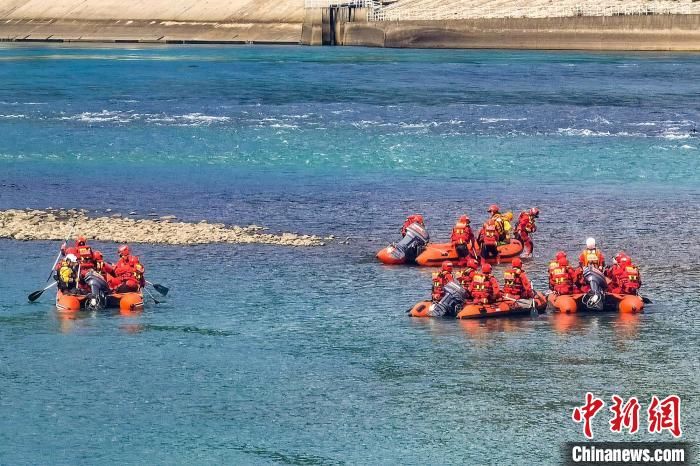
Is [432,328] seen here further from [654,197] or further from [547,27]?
[547,27]

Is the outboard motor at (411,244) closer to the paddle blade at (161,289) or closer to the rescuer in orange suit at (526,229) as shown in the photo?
the rescuer in orange suit at (526,229)

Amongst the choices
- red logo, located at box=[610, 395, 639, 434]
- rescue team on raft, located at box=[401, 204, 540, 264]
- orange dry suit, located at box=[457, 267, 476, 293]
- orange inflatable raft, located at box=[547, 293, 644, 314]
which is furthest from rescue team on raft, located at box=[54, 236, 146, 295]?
red logo, located at box=[610, 395, 639, 434]

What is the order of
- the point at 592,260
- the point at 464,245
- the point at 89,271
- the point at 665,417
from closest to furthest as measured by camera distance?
the point at 665,417
the point at 592,260
the point at 89,271
the point at 464,245

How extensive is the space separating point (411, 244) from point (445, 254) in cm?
115

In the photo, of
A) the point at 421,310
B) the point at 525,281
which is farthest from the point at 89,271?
the point at 525,281

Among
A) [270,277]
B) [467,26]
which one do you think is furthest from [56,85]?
[270,277]

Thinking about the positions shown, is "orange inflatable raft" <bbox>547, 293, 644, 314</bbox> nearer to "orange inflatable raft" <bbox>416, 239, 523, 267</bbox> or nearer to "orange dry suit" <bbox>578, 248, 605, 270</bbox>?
"orange dry suit" <bbox>578, 248, 605, 270</bbox>

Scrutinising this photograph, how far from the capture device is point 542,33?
439 ft

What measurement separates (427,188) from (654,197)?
32.3 ft

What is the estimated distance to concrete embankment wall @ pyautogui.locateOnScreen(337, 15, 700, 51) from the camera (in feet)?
422

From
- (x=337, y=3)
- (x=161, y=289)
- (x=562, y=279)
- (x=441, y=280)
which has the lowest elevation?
(x=161, y=289)

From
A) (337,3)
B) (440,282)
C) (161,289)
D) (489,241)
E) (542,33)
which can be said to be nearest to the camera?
(440,282)

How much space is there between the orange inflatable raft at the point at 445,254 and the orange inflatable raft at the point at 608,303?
A: 20.1 feet

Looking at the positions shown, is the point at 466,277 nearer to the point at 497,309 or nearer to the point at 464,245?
the point at 497,309
